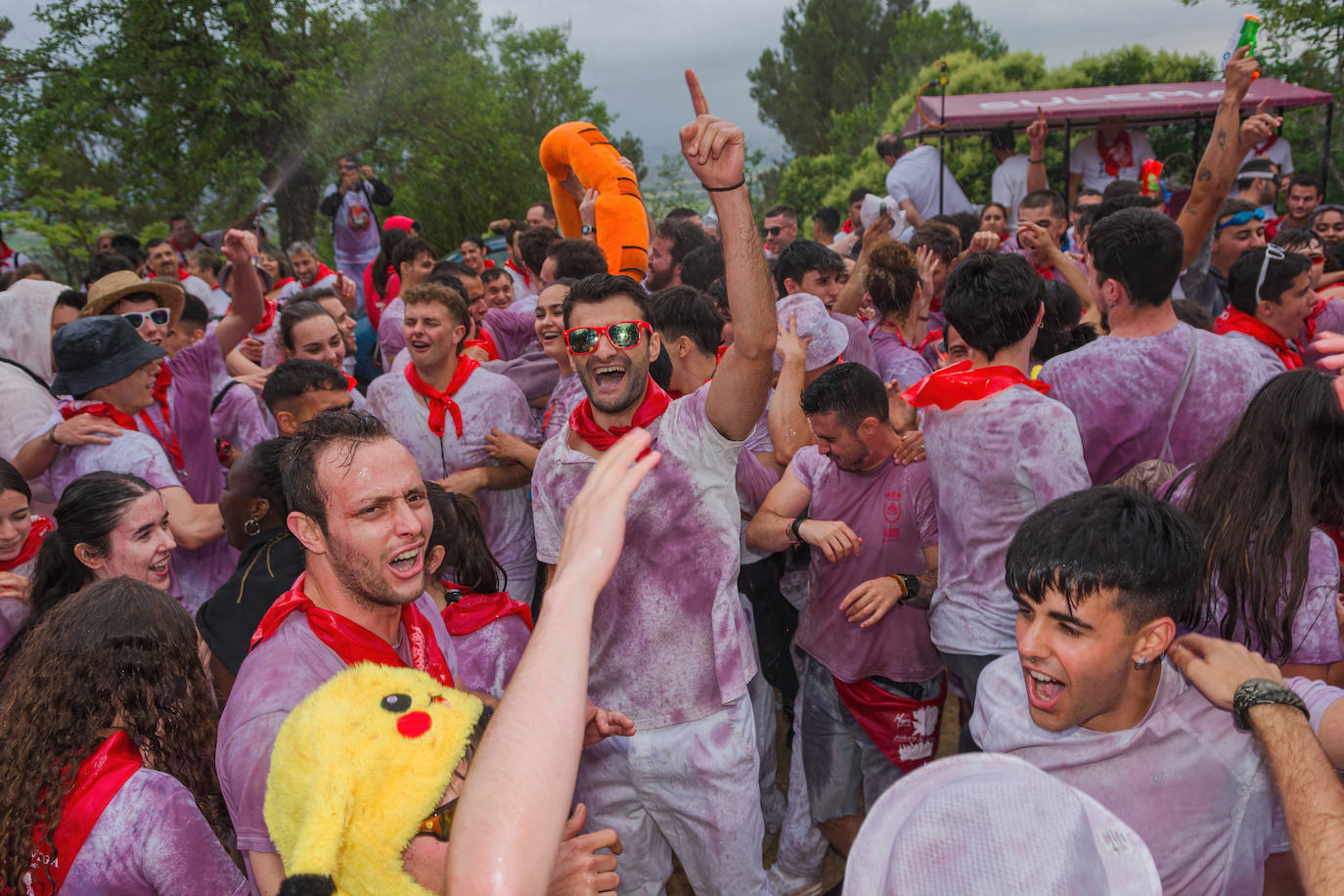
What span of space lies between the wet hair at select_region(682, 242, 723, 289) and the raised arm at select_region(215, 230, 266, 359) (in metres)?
2.56

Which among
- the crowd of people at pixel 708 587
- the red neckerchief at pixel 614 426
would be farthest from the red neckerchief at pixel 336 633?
the red neckerchief at pixel 614 426

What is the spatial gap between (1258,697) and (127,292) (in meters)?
5.31

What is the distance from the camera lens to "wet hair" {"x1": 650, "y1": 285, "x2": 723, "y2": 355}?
164 inches

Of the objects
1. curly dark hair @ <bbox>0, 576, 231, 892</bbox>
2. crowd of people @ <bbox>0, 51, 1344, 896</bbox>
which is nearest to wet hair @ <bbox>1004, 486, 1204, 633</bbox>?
crowd of people @ <bbox>0, 51, 1344, 896</bbox>

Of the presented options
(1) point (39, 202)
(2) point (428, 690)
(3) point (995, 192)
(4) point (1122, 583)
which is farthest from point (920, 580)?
(1) point (39, 202)

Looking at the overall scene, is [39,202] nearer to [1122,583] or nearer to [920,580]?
[920,580]

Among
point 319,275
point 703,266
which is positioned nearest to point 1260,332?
point 703,266

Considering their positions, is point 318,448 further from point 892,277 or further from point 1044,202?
point 1044,202

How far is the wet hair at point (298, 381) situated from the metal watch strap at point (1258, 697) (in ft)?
11.7

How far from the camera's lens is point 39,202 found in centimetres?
1290

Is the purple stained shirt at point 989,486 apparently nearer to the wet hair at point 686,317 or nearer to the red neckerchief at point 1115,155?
the wet hair at point 686,317

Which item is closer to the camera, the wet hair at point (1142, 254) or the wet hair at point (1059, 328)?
the wet hair at point (1142, 254)

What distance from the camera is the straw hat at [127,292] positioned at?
16.2 feet

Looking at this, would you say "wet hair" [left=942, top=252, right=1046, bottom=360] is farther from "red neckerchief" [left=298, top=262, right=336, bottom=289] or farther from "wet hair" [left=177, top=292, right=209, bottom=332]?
"red neckerchief" [left=298, top=262, right=336, bottom=289]
